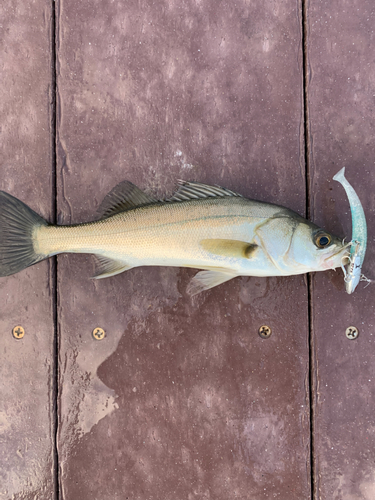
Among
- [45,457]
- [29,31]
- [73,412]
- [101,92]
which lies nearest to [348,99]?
[101,92]

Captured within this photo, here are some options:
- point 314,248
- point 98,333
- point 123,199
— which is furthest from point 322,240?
point 98,333

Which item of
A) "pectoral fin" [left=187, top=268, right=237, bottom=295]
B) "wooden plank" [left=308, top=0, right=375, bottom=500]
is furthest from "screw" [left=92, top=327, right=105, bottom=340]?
"wooden plank" [left=308, top=0, right=375, bottom=500]

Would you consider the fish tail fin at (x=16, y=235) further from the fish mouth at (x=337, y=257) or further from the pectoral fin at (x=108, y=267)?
the fish mouth at (x=337, y=257)

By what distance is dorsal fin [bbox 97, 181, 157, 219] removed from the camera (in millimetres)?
2453

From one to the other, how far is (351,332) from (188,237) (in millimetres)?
1577

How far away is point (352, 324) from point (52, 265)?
8.29 feet

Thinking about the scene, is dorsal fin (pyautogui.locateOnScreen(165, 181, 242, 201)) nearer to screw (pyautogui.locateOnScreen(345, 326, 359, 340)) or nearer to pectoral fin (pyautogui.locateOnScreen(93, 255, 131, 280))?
pectoral fin (pyautogui.locateOnScreen(93, 255, 131, 280))

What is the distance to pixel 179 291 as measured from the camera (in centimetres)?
274

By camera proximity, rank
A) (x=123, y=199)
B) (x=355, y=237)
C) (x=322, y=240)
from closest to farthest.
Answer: (x=322, y=240)
(x=355, y=237)
(x=123, y=199)

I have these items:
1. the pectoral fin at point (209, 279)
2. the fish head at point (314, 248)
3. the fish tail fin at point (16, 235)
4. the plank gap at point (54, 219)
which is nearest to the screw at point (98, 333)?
the plank gap at point (54, 219)

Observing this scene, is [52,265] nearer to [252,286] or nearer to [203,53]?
[252,286]

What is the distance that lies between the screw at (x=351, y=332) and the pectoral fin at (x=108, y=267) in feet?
6.04

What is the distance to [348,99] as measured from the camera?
2.71 m

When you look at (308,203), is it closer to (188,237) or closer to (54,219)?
(188,237)
